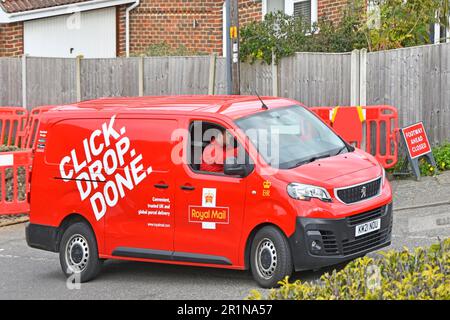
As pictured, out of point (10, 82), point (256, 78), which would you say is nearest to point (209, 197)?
point (256, 78)

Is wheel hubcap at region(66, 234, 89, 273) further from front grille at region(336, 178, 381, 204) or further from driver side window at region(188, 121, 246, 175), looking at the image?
front grille at region(336, 178, 381, 204)

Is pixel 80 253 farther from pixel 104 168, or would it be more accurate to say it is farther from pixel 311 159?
pixel 311 159

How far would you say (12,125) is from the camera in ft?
74.9

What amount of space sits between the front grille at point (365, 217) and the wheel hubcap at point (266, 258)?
0.78m

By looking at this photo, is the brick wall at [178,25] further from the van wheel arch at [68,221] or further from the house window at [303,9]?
the van wheel arch at [68,221]

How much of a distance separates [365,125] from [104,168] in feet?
23.7

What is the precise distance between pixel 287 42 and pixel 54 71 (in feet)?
19.3

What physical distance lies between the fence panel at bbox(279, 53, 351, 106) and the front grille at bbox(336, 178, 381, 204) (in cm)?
810

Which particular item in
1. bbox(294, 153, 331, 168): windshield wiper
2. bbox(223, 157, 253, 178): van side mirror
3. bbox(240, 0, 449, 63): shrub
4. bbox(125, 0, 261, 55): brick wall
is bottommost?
bbox(223, 157, 253, 178): van side mirror

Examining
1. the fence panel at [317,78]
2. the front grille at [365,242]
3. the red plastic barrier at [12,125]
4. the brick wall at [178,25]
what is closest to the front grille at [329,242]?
the front grille at [365,242]

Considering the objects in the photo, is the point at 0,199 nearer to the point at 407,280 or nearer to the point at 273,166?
the point at 273,166

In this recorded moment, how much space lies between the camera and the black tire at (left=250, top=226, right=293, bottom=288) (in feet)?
33.4

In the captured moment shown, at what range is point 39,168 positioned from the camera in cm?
1191

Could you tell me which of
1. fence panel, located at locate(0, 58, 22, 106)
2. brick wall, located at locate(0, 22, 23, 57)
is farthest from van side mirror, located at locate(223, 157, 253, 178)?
brick wall, located at locate(0, 22, 23, 57)
